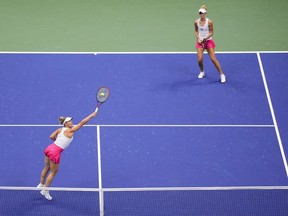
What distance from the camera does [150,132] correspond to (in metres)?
14.9

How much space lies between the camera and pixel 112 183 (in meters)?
13.5

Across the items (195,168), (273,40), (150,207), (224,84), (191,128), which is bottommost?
(150,207)

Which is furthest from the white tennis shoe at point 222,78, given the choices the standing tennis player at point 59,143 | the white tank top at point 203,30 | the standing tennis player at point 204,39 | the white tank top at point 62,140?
the white tank top at point 62,140

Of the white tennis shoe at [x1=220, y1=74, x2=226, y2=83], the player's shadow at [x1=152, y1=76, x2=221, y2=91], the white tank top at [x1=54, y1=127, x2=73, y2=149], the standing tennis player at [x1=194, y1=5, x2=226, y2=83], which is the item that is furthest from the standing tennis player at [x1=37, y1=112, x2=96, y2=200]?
A: the white tennis shoe at [x1=220, y1=74, x2=226, y2=83]

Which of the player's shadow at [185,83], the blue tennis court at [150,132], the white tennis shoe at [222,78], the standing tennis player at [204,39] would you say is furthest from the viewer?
the white tennis shoe at [222,78]

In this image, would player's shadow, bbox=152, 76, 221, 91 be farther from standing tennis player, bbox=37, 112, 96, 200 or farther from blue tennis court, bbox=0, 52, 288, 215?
standing tennis player, bbox=37, 112, 96, 200

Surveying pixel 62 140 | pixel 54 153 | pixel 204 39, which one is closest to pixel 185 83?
pixel 204 39

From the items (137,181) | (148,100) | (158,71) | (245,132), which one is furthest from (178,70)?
A: (137,181)

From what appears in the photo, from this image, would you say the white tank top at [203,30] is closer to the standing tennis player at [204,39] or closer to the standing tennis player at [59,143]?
the standing tennis player at [204,39]

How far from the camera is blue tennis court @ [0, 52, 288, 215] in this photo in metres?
12.6

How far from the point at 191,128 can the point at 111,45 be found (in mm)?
4175

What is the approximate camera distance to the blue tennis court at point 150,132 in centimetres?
1265

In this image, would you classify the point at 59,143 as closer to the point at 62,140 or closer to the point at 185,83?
the point at 62,140

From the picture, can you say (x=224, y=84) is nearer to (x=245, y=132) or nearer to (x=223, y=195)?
(x=245, y=132)
